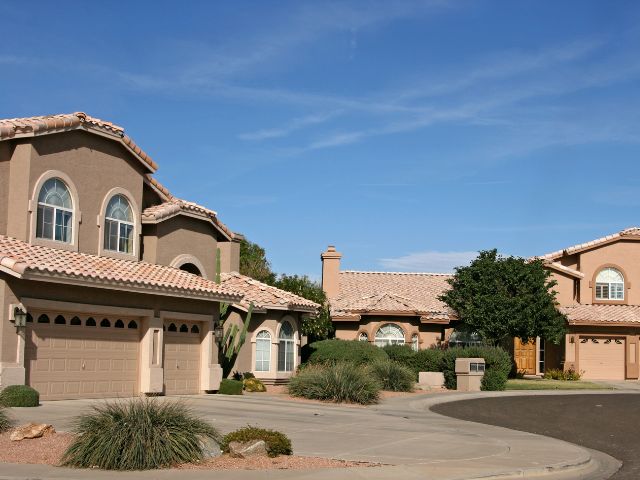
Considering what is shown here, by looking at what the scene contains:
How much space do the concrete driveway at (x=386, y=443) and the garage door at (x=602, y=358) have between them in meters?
24.0

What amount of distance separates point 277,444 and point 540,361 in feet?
123

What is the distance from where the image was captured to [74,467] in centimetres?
1311

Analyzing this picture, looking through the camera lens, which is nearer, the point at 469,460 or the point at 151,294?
the point at 469,460

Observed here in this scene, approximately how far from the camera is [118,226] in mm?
27516

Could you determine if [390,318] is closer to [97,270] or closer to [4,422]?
[97,270]

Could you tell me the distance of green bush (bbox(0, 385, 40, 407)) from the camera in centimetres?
2028

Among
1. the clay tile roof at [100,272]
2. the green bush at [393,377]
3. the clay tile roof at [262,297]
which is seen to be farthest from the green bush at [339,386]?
the clay tile roof at [262,297]

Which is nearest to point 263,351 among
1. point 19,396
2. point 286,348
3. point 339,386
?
point 286,348

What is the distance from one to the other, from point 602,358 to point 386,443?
3349cm

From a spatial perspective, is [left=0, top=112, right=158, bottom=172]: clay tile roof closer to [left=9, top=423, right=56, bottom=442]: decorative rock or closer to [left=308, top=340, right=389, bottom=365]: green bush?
[left=9, top=423, right=56, bottom=442]: decorative rock

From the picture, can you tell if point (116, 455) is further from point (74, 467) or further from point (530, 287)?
point (530, 287)

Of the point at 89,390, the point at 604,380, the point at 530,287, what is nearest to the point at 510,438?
the point at 89,390

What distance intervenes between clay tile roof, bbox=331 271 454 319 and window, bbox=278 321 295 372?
9429 mm

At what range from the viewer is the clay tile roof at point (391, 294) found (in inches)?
1797
